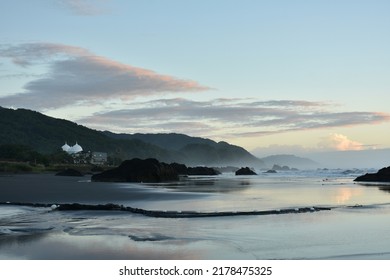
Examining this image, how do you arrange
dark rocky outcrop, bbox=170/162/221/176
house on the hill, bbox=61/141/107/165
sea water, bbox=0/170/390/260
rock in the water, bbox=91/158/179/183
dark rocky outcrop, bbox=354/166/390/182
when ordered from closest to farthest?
sea water, bbox=0/170/390/260 → dark rocky outcrop, bbox=354/166/390/182 → rock in the water, bbox=91/158/179/183 → dark rocky outcrop, bbox=170/162/221/176 → house on the hill, bbox=61/141/107/165

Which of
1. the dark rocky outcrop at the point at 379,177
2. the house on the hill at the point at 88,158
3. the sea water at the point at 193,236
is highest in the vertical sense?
the house on the hill at the point at 88,158

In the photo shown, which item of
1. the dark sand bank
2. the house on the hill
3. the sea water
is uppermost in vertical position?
the house on the hill

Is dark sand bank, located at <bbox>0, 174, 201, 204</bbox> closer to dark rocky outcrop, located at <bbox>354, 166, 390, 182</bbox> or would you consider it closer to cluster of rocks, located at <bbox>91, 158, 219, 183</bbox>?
cluster of rocks, located at <bbox>91, 158, 219, 183</bbox>

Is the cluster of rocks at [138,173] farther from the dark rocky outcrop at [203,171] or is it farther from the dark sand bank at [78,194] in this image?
the dark rocky outcrop at [203,171]

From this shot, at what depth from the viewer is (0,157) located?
105 meters

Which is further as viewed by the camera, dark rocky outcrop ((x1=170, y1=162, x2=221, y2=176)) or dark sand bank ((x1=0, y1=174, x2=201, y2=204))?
dark rocky outcrop ((x1=170, y1=162, x2=221, y2=176))

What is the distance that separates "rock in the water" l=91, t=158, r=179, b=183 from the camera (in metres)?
55.6

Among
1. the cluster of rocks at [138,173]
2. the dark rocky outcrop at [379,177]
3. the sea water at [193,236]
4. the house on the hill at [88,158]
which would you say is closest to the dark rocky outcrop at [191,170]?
the cluster of rocks at [138,173]

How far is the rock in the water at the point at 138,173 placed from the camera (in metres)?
55.6

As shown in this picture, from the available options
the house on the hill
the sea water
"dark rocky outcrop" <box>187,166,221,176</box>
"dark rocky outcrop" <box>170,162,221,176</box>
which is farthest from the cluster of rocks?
the house on the hill

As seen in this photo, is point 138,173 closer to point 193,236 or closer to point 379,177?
point 379,177

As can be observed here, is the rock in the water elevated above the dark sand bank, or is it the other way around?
the rock in the water

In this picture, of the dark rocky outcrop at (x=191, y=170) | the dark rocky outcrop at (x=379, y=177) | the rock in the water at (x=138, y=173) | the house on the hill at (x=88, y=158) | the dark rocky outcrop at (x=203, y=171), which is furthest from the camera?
the house on the hill at (x=88, y=158)
